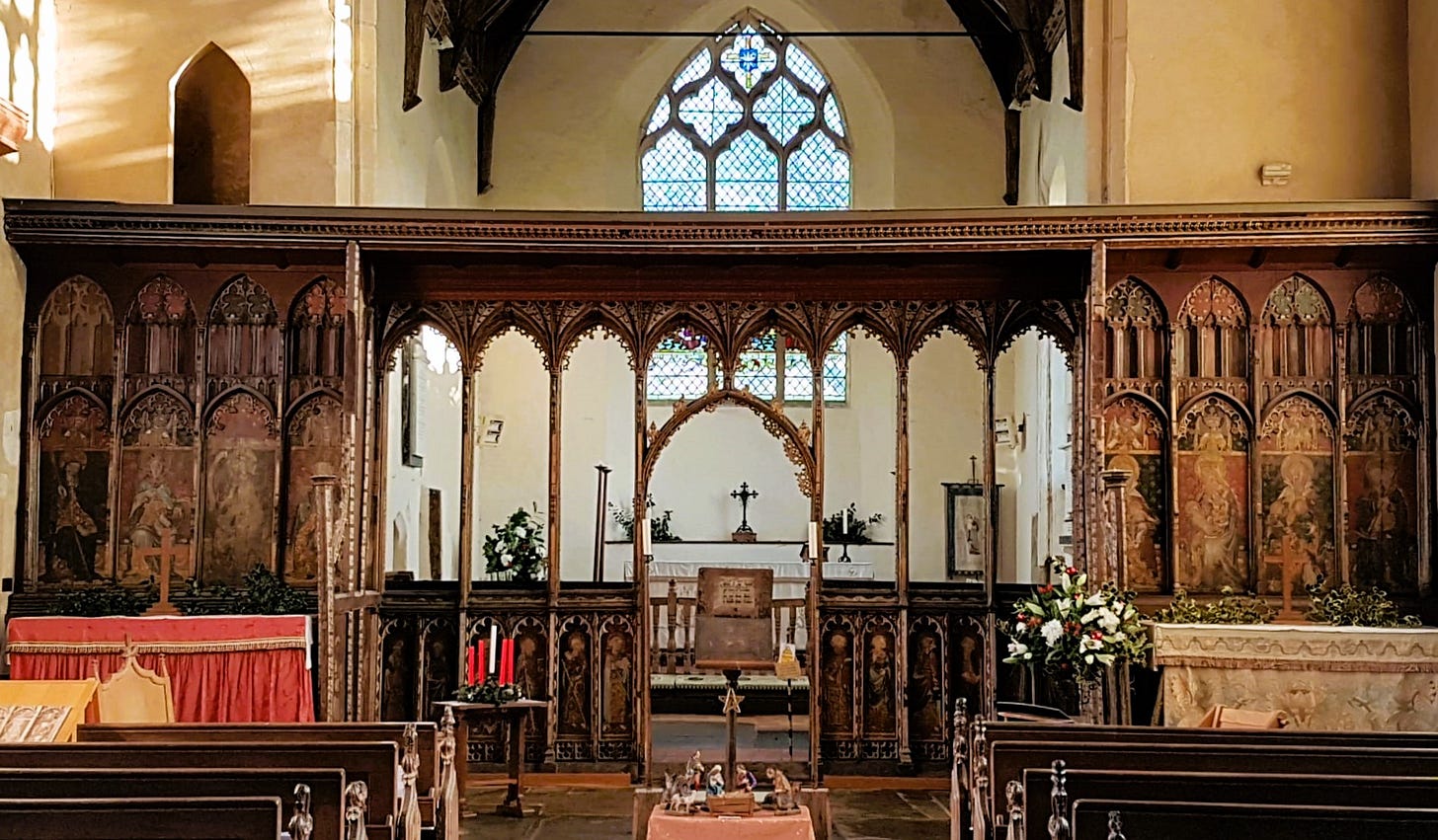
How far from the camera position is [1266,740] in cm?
629

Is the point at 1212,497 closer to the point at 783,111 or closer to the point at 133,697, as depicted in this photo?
the point at 133,697

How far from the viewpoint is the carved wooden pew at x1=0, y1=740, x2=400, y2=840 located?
5676mm

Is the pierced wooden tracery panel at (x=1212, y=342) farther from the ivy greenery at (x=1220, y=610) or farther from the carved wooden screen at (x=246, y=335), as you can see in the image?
the carved wooden screen at (x=246, y=335)

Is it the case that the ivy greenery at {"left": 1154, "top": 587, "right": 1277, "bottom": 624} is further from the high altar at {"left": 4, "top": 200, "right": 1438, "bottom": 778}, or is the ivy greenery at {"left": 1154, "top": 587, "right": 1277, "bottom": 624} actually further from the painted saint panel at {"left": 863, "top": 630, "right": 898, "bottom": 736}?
the painted saint panel at {"left": 863, "top": 630, "right": 898, "bottom": 736}

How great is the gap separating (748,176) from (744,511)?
459 cm

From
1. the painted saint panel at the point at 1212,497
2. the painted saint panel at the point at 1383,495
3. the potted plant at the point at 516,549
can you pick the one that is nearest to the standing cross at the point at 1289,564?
the painted saint panel at the point at 1212,497

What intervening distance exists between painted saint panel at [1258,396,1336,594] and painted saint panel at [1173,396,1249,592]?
16 cm

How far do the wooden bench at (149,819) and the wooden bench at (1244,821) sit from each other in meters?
2.39

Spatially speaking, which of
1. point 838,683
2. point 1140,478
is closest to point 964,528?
point 838,683

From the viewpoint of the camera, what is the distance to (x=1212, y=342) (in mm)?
10891

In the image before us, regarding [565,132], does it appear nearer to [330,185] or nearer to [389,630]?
[330,185]

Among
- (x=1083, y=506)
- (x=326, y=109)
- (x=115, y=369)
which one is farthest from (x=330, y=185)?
(x=1083, y=506)

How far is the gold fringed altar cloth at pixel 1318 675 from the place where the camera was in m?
8.96

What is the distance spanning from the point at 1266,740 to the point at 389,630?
7080 millimetres
